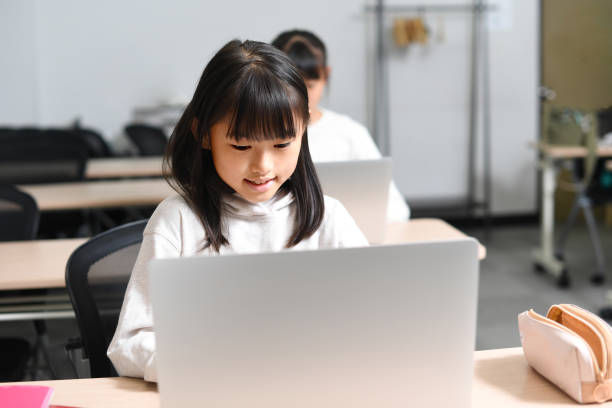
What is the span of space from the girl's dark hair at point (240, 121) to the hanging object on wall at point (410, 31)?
4.03m

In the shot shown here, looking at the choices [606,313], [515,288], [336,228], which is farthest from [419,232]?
[515,288]

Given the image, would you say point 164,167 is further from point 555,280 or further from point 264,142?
point 555,280

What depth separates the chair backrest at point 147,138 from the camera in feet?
15.4

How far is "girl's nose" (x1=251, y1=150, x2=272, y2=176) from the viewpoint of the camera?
41.4 inches

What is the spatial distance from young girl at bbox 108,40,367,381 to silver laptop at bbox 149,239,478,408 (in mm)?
269

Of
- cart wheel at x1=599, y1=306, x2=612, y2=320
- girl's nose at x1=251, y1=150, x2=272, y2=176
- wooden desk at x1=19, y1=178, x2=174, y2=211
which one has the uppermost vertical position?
girl's nose at x1=251, y1=150, x2=272, y2=176

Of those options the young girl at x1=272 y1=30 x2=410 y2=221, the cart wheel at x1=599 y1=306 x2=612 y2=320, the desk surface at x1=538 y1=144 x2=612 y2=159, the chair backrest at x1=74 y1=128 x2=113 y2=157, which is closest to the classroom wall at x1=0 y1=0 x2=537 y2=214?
the chair backrest at x1=74 y1=128 x2=113 y2=157

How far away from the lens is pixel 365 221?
1742mm

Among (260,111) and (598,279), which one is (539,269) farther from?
(260,111)

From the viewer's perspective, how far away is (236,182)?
43.5 inches

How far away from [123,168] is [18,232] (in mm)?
1753

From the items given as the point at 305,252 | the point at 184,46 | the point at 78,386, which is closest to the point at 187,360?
the point at 305,252

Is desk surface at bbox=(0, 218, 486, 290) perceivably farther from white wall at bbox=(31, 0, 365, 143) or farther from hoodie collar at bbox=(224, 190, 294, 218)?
white wall at bbox=(31, 0, 365, 143)

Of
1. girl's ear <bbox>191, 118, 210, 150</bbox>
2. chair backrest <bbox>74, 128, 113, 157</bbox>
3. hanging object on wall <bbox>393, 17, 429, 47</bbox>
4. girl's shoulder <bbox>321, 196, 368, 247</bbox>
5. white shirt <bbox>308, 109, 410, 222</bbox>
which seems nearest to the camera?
girl's ear <bbox>191, 118, 210, 150</bbox>
